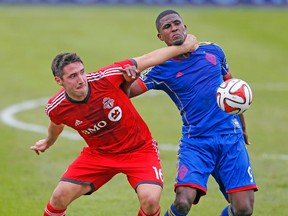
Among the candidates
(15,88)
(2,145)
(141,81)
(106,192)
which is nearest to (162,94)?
(15,88)

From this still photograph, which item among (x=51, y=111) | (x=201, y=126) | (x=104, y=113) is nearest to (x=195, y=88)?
Answer: (x=201, y=126)

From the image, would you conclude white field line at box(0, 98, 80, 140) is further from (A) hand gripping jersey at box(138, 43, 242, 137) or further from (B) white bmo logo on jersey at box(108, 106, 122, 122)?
(B) white bmo logo on jersey at box(108, 106, 122, 122)

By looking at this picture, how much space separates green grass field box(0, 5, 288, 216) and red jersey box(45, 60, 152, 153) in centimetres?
205

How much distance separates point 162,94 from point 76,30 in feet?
28.9

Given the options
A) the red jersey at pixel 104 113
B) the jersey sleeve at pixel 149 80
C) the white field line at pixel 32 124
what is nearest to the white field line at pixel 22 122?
the white field line at pixel 32 124

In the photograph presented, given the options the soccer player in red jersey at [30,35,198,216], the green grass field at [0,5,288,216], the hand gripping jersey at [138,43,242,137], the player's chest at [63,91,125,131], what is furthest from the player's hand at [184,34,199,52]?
the green grass field at [0,5,288,216]

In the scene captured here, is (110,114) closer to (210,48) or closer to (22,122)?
(210,48)

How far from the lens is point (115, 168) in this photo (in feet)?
33.5

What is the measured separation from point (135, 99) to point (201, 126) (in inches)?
459

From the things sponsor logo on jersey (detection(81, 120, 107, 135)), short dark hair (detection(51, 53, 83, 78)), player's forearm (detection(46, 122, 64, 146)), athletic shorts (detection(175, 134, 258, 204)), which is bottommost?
athletic shorts (detection(175, 134, 258, 204))

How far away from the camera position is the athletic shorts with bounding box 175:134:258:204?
33.5 feet

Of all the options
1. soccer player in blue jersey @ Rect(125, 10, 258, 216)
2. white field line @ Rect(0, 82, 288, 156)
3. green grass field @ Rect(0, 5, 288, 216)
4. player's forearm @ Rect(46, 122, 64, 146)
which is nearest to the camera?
soccer player in blue jersey @ Rect(125, 10, 258, 216)

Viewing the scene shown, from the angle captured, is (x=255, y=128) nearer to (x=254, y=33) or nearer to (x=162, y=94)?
(x=162, y=94)

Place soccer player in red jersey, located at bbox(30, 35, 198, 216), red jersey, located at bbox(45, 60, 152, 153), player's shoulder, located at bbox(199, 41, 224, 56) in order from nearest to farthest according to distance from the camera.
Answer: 1. soccer player in red jersey, located at bbox(30, 35, 198, 216)
2. red jersey, located at bbox(45, 60, 152, 153)
3. player's shoulder, located at bbox(199, 41, 224, 56)
